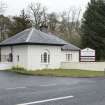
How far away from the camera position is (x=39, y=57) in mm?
37375

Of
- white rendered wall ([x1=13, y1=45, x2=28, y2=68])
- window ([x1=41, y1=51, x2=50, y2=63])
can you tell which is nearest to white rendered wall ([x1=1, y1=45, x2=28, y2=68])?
white rendered wall ([x1=13, y1=45, x2=28, y2=68])

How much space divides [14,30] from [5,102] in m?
54.4

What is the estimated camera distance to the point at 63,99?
13.0m

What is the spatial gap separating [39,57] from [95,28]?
24.2 metres

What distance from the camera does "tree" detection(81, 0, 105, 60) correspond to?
57938mm

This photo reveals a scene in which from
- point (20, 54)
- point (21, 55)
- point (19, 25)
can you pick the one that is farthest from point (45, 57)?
point (19, 25)

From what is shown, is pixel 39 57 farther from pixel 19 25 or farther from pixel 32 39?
pixel 19 25

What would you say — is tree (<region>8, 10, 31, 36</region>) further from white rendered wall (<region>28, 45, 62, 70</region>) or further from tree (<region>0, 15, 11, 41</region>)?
white rendered wall (<region>28, 45, 62, 70</region>)

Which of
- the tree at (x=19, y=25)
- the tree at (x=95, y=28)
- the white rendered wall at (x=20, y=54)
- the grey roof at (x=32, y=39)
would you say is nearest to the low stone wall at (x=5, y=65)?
the white rendered wall at (x=20, y=54)

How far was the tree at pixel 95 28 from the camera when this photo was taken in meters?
57.9

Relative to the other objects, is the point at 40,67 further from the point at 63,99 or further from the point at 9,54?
the point at 63,99

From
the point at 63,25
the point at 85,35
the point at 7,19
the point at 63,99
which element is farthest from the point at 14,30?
the point at 63,99

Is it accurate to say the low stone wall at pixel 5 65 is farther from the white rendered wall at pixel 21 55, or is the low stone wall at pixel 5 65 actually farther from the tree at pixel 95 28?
the tree at pixel 95 28

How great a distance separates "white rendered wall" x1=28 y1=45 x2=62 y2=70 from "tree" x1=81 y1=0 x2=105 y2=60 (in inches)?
760
